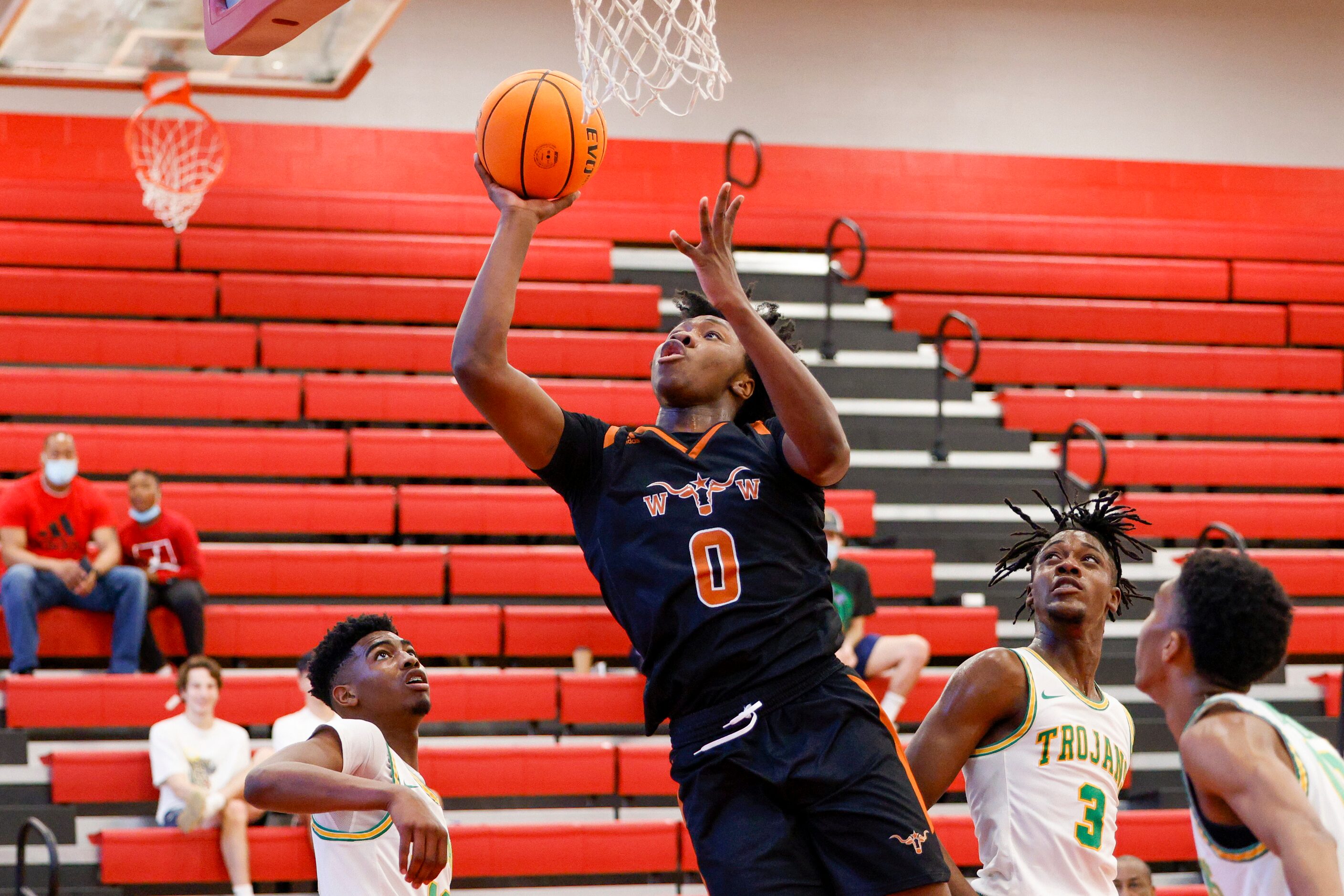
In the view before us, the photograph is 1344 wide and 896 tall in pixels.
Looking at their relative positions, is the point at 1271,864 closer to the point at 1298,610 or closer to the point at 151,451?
the point at 1298,610

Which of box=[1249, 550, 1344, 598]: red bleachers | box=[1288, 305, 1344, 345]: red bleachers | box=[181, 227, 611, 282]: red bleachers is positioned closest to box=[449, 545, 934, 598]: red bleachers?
box=[1249, 550, 1344, 598]: red bleachers

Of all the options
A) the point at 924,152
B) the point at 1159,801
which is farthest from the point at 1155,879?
the point at 924,152

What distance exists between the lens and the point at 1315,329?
11.0 meters

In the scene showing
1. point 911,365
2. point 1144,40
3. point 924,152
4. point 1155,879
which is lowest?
point 1155,879

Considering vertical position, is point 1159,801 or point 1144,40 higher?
point 1144,40

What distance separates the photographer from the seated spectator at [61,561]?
7027mm

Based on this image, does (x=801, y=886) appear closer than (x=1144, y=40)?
Yes

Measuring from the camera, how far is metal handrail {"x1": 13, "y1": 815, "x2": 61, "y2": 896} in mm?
5750

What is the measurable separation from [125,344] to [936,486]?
4.93 m

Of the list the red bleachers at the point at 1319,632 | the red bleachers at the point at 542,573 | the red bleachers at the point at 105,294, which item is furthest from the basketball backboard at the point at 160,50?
the red bleachers at the point at 1319,632

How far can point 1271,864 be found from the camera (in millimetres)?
2402

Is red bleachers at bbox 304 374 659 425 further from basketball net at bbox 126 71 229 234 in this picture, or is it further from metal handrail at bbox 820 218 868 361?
basketball net at bbox 126 71 229 234

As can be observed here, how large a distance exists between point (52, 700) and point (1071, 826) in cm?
527

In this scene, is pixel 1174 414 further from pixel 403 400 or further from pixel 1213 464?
pixel 403 400
